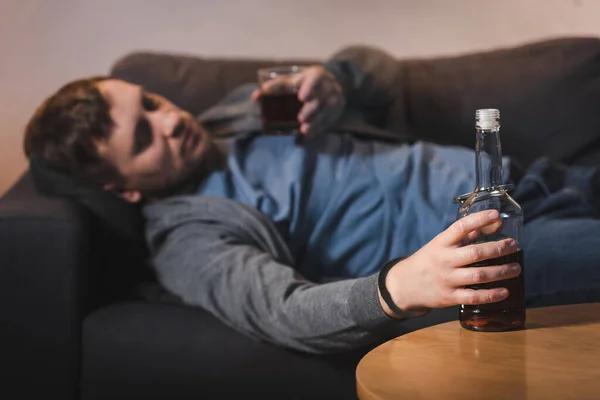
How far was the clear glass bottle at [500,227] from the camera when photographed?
36.5 inches

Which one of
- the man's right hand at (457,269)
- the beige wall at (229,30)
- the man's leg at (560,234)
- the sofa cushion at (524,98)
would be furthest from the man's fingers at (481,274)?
the beige wall at (229,30)

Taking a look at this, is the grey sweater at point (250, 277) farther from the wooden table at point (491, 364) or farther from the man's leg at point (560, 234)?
the man's leg at point (560, 234)

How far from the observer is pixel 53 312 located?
1.43 metres

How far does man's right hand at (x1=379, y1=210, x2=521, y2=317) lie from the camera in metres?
0.88

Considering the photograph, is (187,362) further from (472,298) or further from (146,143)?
(472,298)

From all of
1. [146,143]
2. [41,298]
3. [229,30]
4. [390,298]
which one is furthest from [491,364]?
[229,30]

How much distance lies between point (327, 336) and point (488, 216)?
0.37 meters

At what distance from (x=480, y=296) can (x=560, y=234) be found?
0.54 metres

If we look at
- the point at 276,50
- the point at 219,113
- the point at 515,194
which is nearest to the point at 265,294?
the point at 515,194

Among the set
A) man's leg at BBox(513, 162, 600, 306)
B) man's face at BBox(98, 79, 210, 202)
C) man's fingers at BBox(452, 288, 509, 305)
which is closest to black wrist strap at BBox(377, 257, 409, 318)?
man's fingers at BBox(452, 288, 509, 305)

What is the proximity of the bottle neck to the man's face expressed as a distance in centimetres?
85

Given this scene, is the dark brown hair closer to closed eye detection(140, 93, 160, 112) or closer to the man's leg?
closed eye detection(140, 93, 160, 112)

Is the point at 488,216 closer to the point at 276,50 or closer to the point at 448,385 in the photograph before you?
the point at 448,385

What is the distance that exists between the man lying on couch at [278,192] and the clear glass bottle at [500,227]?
322mm
